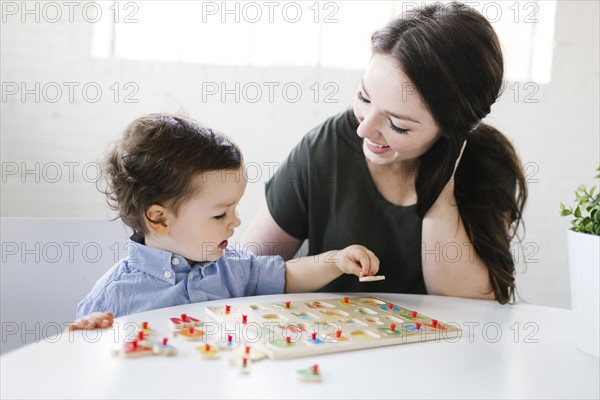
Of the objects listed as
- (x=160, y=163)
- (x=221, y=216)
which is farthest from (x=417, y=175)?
(x=160, y=163)

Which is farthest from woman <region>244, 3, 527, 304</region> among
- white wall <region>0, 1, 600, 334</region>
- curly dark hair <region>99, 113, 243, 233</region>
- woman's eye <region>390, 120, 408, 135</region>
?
white wall <region>0, 1, 600, 334</region>

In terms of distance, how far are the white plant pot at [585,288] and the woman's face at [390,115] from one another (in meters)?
0.45

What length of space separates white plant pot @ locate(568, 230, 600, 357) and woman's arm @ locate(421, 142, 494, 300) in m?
0.42

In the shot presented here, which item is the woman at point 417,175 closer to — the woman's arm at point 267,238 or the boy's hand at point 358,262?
the woman's arm at point 267,238

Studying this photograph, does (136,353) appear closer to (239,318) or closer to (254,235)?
(239,318)

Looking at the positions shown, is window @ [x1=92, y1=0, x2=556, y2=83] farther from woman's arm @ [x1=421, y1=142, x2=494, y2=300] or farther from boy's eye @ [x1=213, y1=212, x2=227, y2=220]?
boy's eye @ [x1=213, y1=212, x2=227, y2=220]

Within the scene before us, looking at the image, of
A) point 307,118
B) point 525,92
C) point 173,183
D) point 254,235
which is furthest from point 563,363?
point 525,92

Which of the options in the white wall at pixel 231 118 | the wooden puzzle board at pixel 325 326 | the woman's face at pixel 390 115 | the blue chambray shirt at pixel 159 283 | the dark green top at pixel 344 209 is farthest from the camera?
the white wall at pixel 231 118

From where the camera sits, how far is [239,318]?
3.07 ft

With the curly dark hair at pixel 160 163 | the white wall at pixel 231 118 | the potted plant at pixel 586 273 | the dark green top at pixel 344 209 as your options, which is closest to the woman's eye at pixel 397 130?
the dark green top at pixel 344 209

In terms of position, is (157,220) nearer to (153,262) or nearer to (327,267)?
(153,262)

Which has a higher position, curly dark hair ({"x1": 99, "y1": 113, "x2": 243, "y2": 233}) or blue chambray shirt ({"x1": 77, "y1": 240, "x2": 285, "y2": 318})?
curly dark hair ({"x1": 99, "y1": 113, "x2": 243, "y2": 233})

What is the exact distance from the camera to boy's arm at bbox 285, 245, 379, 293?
121 cm

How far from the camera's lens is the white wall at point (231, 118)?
91.3 inches
